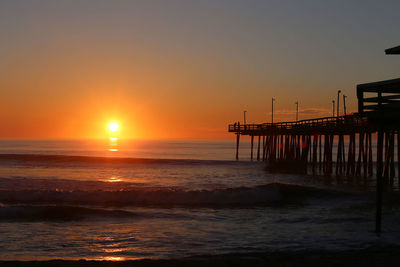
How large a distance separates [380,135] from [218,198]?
11.0 meters

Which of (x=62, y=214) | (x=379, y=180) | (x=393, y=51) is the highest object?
(x=393, y=51)

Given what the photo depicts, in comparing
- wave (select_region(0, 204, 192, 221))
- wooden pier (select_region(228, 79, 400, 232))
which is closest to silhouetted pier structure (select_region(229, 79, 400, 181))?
wooden pier (select_region(228, 79, 400, 232))

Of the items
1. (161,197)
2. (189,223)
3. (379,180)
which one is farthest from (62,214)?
(379,180)

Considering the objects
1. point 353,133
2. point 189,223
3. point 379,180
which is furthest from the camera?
point 353,133

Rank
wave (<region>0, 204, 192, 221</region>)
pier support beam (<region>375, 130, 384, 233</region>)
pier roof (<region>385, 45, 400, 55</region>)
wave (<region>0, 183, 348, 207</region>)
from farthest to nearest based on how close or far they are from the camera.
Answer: wave (<region>0, 183, 348, 207</region>) < wave (<region>0, 204, 192, 221</region>) < pier support beam (<region>375, 130, 384, 233</region>) < pier roof (<region>385, 45, 400, 55</region>)

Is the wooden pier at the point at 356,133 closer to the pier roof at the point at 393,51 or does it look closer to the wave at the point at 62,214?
the pier roof at the point at 393,51

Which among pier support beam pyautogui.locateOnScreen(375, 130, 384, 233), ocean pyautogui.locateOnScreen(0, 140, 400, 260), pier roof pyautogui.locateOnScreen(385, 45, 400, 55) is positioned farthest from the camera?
pier support beam pyautogui.locateOnScreen(375, 130, 384, 233)

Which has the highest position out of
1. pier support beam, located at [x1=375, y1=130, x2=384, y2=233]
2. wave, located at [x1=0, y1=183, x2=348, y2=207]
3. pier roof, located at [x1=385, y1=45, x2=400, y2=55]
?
pier roof, located at [x1=385, y1=45, x2=400, y2=55]

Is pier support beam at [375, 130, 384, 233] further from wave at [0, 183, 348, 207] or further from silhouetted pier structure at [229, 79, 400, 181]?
wave at [0, 183, 348, 207]

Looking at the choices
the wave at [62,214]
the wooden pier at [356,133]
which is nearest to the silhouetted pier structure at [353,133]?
the wooden pier at [356,133]

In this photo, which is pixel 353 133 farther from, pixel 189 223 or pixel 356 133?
pixel 189 223

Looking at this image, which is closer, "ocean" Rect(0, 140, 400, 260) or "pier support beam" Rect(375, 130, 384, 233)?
"ocean" Rect(0, 140, 400, 260)

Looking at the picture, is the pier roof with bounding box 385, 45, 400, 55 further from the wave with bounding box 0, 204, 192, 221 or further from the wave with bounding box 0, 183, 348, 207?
the wave with bounding box 0, 183, 348, 207

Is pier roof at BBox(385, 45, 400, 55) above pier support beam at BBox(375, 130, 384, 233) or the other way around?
above
